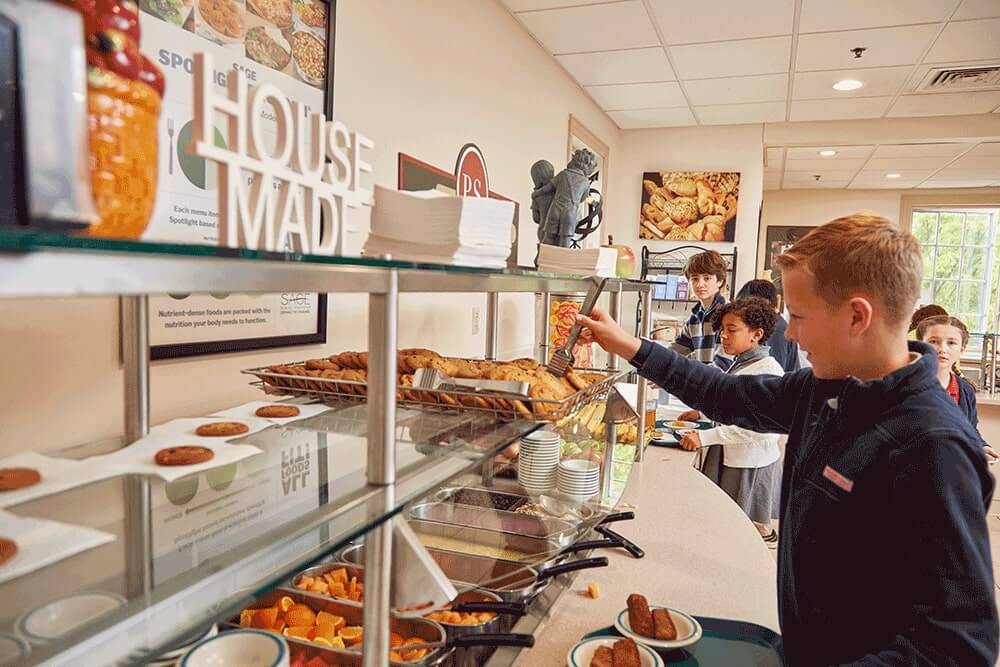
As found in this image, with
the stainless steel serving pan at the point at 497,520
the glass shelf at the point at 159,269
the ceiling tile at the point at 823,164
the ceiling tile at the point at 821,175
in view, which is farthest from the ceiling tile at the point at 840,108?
the glass shelf at the point at 159,269

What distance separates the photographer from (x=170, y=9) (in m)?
1.56

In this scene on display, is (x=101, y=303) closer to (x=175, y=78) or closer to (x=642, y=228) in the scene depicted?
(x=175, y=78)

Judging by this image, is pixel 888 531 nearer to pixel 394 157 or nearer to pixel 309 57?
pixel 309 57

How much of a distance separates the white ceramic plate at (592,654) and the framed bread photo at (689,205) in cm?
491

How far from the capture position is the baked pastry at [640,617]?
1.36 meters

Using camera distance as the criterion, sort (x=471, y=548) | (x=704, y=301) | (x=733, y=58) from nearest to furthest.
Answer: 1. (x=471, y=548)
2. (x=733, y=58)
3. (x=704, y=301)

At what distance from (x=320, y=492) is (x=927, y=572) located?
3.05ft

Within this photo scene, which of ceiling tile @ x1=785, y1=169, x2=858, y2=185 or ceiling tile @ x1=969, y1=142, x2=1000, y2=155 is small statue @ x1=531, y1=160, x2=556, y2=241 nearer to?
ceiling tile @ x1=969, y1=142, x2=1000, y2=155

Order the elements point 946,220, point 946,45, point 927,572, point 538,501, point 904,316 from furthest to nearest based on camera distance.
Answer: point 946,220 < point 946,45 < point 538,501 < point 904,316 < point 927,572

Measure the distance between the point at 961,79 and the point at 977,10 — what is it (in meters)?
1.24

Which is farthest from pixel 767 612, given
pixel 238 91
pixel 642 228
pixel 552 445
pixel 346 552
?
pixel 642 228

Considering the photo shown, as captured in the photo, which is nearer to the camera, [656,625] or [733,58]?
[656,625]

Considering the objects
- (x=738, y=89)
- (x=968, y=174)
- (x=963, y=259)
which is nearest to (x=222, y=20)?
(x=738, y=89)

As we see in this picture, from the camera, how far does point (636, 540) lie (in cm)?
197
